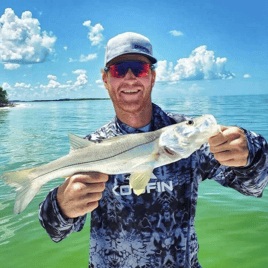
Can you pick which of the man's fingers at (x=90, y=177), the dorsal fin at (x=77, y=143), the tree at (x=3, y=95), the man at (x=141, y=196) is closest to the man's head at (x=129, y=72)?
the man at (x=141, y=196)

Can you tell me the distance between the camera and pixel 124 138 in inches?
85.8

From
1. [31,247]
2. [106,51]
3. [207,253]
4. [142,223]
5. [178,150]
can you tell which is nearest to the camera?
[178,150]

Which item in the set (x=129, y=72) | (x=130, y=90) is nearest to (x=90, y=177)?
(x=130, y=90)

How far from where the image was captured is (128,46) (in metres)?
3.07

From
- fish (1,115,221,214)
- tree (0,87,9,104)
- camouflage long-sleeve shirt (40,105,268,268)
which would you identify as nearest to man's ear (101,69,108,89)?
camouflage long-sleeve shirt (40,105,268,268)

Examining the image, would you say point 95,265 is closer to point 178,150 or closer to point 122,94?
point 178,150

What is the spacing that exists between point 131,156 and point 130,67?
1343 mm

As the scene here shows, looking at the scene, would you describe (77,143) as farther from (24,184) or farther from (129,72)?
(129,72)

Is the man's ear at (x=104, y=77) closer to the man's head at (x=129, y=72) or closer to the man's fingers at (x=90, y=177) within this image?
the man's head at (x=129, y=72)

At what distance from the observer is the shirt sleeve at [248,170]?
2.29m

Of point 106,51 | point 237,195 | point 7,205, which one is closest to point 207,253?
point 237,195

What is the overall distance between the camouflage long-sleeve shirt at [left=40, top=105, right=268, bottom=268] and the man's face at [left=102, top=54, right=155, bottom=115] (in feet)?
2.51

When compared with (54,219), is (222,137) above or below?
above

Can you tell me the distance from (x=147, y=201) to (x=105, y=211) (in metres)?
0.45
